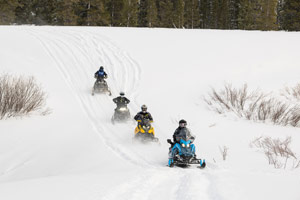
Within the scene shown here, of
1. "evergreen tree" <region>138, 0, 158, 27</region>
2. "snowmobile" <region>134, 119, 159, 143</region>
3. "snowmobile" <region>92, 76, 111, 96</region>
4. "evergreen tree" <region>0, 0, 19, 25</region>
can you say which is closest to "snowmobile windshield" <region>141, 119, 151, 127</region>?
"snowmobile" <region>134, 119, 159, 143</region>

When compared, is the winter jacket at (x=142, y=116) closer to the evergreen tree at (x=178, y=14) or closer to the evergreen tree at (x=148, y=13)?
the evergreen tree at (x=148, y=13)

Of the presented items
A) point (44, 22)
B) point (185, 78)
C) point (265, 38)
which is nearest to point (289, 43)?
point (265, 38)

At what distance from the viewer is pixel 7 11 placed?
41.2 m

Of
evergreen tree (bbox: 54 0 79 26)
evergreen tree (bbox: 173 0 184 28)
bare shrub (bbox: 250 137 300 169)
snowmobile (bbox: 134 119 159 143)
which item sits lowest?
bare shrub (bbox: 250 137 300 169)

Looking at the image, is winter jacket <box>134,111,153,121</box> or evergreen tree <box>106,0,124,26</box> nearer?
winter jacket <box>134,111,153,121</box>

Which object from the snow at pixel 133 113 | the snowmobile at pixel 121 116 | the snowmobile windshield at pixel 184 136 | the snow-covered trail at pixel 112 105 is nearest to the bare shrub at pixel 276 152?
the snow at pixel 133 113

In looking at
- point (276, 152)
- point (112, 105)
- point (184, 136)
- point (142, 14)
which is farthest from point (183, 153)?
point (142, 14)

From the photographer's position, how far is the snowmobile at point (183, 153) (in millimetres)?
7824

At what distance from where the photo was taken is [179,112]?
1401cm

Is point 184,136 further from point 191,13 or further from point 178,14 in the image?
point 191,13

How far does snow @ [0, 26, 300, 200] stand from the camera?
5803mm

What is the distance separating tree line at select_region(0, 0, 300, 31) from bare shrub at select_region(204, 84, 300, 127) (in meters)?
27.9

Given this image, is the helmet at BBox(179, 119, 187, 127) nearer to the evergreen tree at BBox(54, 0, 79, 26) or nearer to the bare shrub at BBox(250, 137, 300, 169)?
the bare shrub at BBox(250, 137, 300, 169)

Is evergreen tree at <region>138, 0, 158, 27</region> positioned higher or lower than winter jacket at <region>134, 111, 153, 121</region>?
higher
